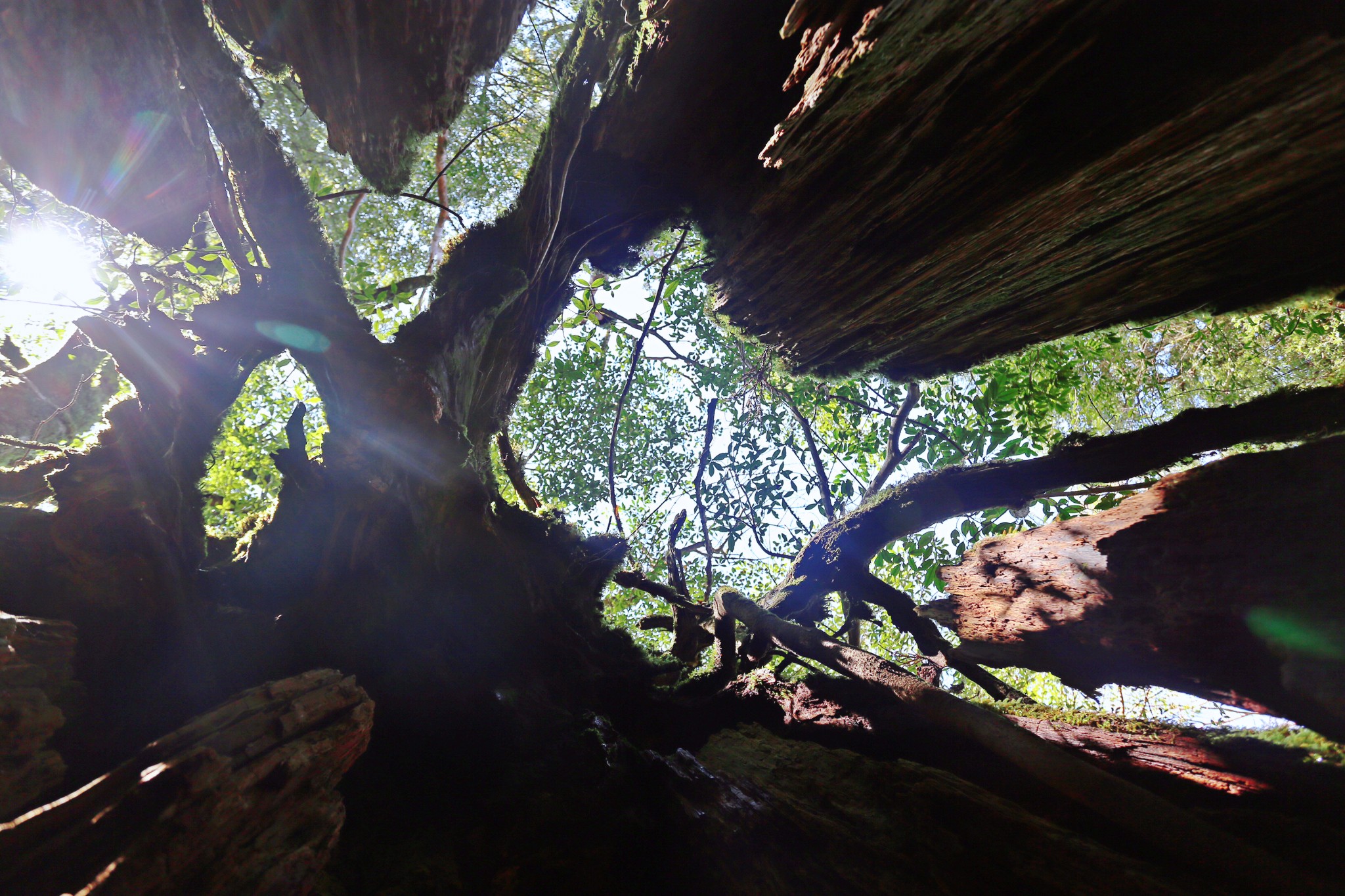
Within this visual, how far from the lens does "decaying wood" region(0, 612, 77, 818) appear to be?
1.65 m

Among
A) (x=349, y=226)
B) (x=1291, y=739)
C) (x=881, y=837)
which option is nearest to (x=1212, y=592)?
(x=1291, y=739)

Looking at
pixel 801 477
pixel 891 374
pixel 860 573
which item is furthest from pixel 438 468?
pixel 801 477

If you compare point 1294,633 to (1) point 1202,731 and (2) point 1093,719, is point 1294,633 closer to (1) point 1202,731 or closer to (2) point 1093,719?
(1) point 1202,731

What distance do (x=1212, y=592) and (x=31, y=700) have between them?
427 cm

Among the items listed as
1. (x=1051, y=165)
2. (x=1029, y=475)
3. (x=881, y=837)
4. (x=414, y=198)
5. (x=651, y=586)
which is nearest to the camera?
(x=881, y=837)

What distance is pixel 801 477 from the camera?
309 inches

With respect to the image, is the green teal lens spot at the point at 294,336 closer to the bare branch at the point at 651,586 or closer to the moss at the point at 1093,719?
the bare branch at the point at 651,586

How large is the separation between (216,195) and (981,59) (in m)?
4.39

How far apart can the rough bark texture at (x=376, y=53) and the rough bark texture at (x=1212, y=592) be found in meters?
4.44

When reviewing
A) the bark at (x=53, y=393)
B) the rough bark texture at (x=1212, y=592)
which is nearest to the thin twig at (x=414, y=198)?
the bark at (x=53, y=393)

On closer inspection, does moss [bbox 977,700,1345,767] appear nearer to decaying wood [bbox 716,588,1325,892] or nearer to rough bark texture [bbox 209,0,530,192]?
decaying wood [bbox 716,588,1325,892]

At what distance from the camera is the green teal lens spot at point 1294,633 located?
5.14 ft

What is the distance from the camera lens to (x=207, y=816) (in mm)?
1590

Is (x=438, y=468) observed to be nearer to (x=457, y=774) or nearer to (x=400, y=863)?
(x=457, y=774)
